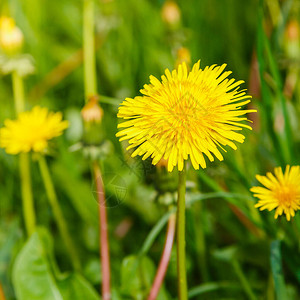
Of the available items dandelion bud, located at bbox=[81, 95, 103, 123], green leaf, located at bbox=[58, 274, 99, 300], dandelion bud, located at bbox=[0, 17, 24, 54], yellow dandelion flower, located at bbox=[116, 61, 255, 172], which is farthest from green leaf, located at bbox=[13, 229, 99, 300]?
dandelion bud, located at bbox=[0, 17, 24, 54]

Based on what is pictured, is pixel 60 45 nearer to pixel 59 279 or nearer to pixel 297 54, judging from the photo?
pixel 297 54

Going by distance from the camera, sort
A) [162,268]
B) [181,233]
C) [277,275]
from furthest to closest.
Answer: [162,268]
[277,275]
[181,233]

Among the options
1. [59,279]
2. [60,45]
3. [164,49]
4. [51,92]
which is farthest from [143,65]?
[59,279]

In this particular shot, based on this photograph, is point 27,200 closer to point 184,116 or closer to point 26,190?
point 26,190

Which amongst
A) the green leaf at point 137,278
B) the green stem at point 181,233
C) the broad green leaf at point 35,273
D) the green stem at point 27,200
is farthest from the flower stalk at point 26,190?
the green stem at point 181,233

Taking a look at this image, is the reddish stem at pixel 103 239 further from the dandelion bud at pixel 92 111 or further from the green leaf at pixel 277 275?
the green leaf at pixel 277 275

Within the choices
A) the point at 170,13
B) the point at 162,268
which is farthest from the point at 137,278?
the point at 170,13
